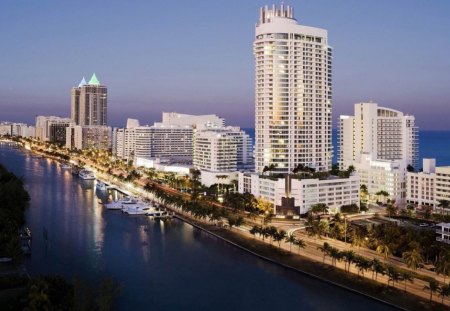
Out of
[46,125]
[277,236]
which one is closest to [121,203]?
[277,236]

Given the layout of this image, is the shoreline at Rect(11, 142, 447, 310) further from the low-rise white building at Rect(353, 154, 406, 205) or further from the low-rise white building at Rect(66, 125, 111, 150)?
the low-rise white building at Rect(66, 125, 111, 150)

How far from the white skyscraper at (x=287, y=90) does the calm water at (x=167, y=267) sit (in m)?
9.08

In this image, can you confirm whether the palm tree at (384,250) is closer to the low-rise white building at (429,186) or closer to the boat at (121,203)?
the low-rise white building at (429,186)

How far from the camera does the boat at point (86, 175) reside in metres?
50.4

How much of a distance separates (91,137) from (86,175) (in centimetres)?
4124

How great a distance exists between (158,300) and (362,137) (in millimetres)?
27721

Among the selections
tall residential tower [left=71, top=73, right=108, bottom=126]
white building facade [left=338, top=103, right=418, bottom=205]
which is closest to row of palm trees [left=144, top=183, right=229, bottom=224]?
white building facade [left=338, top=103, right=418, bottom=205]


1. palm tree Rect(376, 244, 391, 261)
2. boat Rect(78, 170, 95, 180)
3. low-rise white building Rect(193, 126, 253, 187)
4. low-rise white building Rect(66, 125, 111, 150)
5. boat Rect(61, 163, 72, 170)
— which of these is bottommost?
palm tree Rect(376, 244, 391, 261)

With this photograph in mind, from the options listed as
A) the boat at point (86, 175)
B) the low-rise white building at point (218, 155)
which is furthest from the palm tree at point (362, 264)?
the boat at point (86, 175)

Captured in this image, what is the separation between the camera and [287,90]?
34.0 meters

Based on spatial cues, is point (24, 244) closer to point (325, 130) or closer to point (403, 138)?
point (325, 130)

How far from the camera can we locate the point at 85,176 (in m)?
50.8

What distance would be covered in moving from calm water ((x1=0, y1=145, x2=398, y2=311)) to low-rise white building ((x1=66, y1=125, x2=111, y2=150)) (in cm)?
6094

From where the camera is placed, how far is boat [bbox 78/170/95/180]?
50.4 m
